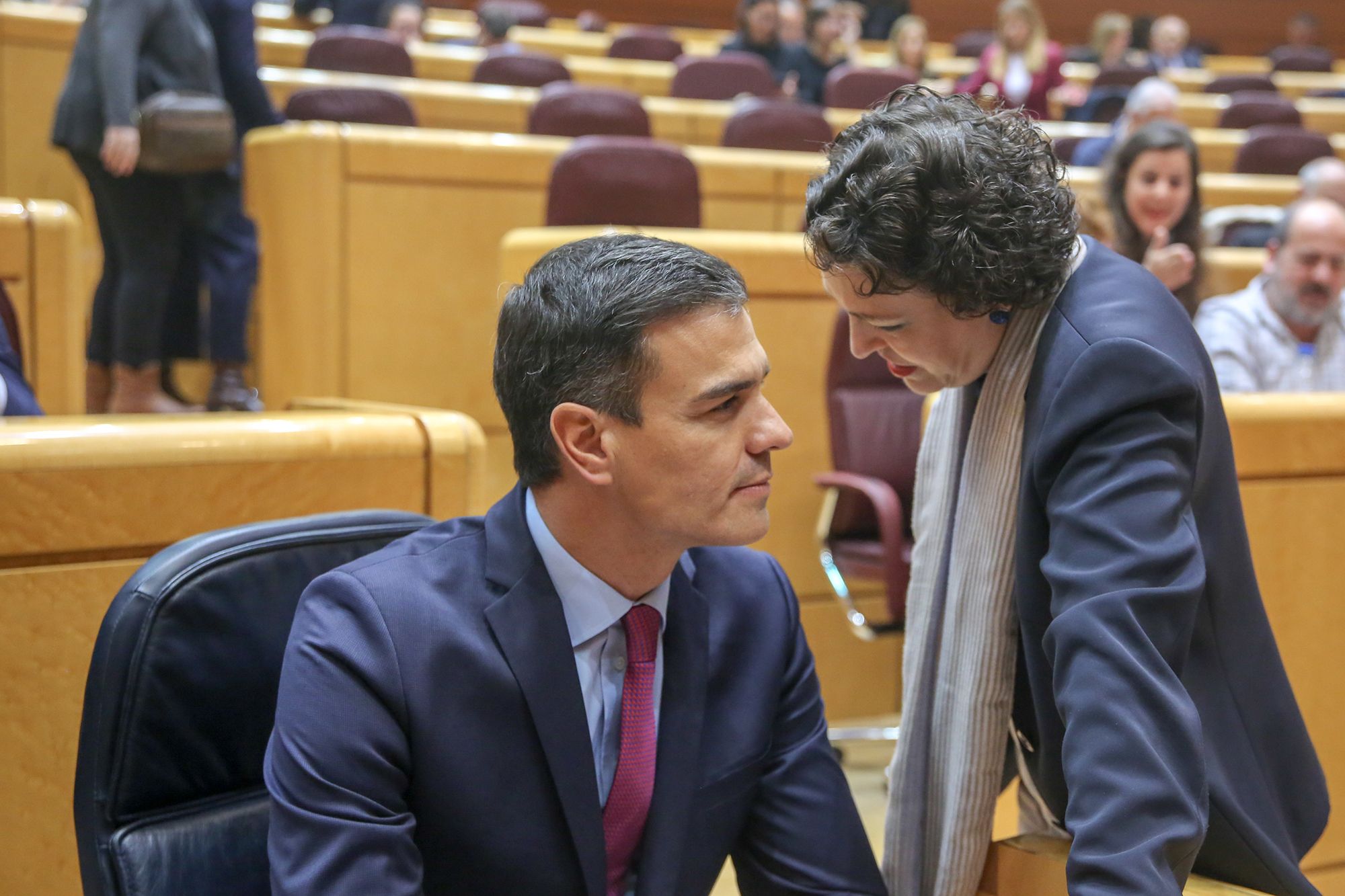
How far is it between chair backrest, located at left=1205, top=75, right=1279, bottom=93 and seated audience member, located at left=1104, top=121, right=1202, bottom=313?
5139 mm

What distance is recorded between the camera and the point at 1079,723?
2.60 feet

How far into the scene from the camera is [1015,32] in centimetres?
504

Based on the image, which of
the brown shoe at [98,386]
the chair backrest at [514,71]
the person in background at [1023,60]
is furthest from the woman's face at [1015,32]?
the brown shoe at [98,386]

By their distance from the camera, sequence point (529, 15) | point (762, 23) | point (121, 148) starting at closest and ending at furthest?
point (121, 148) < point (762, 23) < point (529, 15)

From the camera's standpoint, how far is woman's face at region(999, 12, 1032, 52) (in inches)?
197

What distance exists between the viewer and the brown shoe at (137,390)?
8.73 feet

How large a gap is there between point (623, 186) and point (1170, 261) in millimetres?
1100

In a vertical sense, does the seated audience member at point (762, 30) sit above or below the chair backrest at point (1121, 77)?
above

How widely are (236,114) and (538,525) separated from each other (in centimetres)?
229

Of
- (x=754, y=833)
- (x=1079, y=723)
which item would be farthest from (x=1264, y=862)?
(x=754, y=833)

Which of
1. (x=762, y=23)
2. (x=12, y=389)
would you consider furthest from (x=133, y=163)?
(x=762, y=23)

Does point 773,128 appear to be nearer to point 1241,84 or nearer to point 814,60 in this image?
point 814,60

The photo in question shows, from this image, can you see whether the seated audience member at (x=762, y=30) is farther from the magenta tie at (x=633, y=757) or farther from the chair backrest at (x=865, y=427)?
the magenta tie at (x=633, y=757)

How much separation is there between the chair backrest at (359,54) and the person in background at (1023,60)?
2.09 metres
